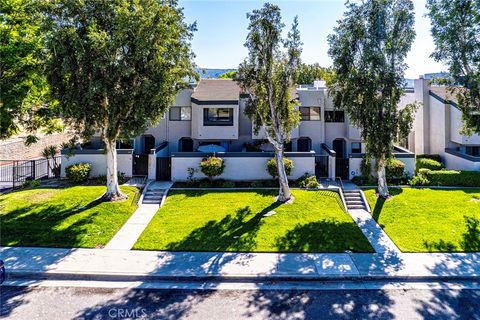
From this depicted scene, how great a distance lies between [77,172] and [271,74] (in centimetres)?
1336

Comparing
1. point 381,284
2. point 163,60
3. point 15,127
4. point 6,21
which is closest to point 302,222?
point 381,284

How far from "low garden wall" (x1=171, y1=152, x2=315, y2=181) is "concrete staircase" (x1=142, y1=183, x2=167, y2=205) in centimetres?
185

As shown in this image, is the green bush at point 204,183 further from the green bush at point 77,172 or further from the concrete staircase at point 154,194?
the green bush at point 77,172

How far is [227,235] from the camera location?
13898 millimetres

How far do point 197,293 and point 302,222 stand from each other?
6.96 m

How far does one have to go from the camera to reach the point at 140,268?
11172 mm

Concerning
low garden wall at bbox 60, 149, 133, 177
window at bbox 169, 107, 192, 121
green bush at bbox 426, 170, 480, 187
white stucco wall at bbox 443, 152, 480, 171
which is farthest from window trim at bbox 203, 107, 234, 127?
white stucco wall at bbox 443, 152, 480, 171

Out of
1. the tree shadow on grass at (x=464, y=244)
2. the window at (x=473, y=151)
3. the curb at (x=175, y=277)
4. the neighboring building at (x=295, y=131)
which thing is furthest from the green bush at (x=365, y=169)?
the window at (x=473, y=151)

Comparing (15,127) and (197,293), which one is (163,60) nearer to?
(15,127)

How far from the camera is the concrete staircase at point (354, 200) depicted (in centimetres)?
1781

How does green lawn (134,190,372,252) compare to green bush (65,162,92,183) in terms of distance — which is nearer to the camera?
green lawn (134,190,372,252)

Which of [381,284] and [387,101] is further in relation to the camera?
[387,101]

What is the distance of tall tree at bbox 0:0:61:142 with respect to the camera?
14641 mm

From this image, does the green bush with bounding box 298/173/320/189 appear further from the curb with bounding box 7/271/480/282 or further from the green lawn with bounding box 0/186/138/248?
the green lawn with bounding box 0/186/138/248
